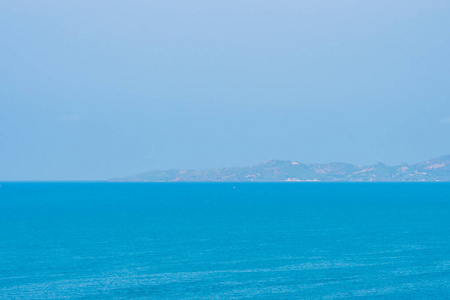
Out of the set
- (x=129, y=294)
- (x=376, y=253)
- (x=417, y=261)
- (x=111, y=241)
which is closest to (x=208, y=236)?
(x=111, y=241)

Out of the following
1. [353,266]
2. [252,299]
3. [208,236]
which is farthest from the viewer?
[208,236]

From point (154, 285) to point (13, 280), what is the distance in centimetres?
1393

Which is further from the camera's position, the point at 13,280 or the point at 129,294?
the point at 13,280

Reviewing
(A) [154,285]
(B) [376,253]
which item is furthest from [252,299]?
(B) [376,253]

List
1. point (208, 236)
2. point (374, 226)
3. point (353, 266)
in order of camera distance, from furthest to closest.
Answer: point (374, 226), point (208, 236), point (353, 266)

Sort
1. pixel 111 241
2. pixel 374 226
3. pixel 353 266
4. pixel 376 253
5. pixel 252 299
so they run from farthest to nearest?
pixel 374 226 → pixel 111 241 → pixel 376 253 → pixel 353 266 → pixel 252 299

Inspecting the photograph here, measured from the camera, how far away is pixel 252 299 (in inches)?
1956

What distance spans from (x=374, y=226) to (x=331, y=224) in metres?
8.14

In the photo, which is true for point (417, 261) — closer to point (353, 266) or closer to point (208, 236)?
point (353, 266)

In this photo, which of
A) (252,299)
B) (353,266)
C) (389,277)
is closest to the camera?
(252,299)

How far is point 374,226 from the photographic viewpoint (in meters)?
106

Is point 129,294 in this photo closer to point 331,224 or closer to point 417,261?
point 417,261

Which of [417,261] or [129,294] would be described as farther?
[417,261]

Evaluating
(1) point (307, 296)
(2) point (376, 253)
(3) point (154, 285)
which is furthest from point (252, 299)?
(2) point (376, 253)
